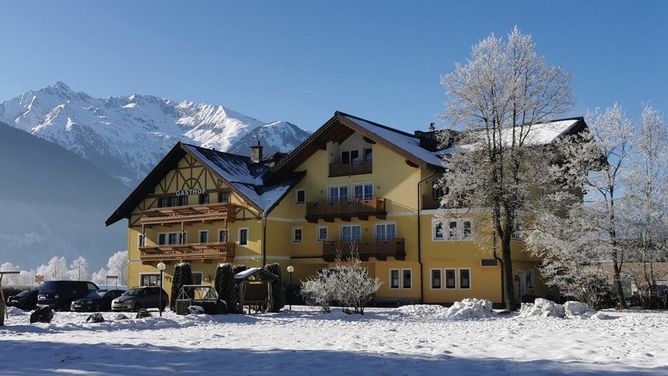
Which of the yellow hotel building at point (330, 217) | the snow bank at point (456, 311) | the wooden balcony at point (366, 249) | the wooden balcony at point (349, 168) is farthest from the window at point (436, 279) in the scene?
the snow bank at point (456, 311)

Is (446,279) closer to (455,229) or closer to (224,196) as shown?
(455,229)

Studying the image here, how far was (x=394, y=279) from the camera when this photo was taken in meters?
45.0

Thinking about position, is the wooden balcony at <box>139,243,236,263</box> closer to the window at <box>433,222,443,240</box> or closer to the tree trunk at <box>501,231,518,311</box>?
the window at <box>433,222,443,240</box>

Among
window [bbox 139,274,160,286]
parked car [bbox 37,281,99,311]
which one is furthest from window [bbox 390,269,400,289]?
window [bbox 139,274,160,286]

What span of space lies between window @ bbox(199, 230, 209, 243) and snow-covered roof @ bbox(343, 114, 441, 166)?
13621mm

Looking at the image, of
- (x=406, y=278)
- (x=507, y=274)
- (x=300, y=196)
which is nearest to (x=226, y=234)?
(x=300, y=196)

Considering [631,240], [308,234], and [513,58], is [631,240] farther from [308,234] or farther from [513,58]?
[308,234]

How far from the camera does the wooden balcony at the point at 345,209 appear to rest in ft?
148

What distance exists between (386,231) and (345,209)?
290 cm

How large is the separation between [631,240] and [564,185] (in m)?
4.67

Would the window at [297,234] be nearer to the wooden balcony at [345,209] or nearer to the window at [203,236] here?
the wooden balcony at [345,209]

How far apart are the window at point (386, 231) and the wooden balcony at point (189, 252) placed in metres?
9.95

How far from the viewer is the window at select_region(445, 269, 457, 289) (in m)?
42.8

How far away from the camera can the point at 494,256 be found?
38.8m
